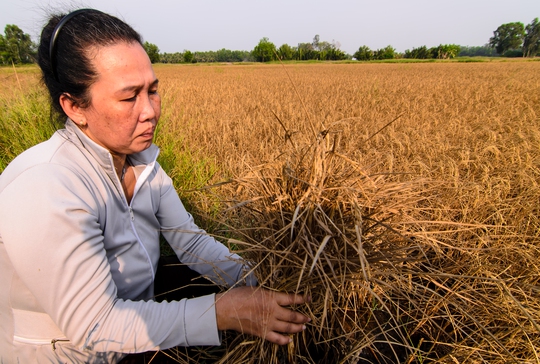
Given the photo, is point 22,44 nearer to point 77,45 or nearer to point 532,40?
point 77,45

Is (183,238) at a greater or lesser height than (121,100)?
lesser

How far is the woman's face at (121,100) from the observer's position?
94cm

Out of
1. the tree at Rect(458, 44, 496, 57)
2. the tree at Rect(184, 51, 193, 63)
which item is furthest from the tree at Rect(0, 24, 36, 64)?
the tree at Rect(458, 44, 496, 57)

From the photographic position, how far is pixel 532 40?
2611 inches

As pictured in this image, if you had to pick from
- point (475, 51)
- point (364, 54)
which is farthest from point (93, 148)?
point (475, 51)

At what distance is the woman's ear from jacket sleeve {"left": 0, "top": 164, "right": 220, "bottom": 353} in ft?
0.65

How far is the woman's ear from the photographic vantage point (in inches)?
38.6

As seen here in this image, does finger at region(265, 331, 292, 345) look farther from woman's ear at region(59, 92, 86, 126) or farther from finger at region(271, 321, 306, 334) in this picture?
woman's ear at region(59, 92, 86, 126)

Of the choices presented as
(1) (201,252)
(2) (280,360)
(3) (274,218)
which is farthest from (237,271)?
(3) (274,218)

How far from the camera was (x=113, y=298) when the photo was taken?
915mm

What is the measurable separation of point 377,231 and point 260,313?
46cm

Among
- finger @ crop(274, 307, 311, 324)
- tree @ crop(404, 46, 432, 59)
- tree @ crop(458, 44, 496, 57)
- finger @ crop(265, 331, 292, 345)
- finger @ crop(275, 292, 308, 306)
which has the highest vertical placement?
tree @ crop(458, 44, 496, 57)

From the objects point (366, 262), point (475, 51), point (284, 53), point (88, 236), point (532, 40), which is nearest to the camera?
point (366, 262)

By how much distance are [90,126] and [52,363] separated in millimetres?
762
